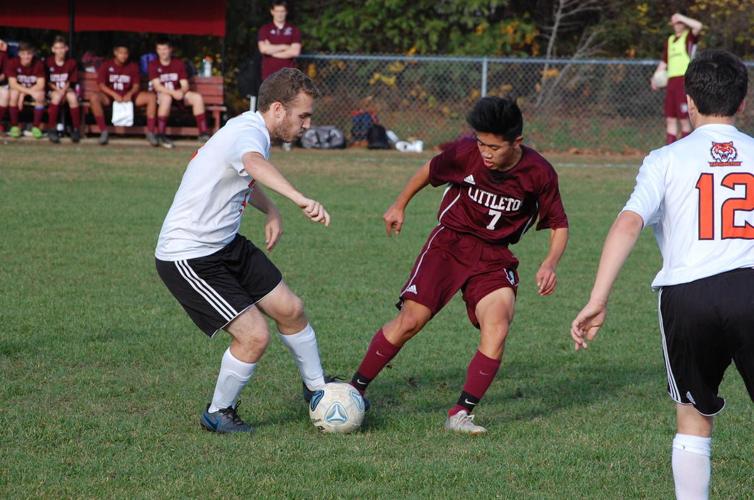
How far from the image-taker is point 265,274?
17.3 ft

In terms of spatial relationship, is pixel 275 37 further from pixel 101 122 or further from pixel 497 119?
pixel 497 119

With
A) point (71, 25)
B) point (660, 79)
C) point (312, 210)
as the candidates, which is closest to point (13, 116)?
point (71, 25)

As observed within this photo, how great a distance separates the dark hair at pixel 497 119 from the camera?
5.07 metres

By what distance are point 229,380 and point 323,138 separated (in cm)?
1394

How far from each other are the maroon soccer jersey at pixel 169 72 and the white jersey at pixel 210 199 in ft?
42.8

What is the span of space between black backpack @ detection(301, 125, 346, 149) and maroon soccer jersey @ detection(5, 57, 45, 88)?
4427 millimetres

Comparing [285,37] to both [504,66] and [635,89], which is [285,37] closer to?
[504,66]

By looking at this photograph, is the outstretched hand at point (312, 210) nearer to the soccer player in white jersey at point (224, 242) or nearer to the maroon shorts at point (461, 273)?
the soccer player in white jersey at point (224, 242)

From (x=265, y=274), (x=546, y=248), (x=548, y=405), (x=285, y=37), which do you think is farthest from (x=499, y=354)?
(x=285, y=37)

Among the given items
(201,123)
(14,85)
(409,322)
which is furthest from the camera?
(201,123)

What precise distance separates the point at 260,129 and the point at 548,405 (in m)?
2.16

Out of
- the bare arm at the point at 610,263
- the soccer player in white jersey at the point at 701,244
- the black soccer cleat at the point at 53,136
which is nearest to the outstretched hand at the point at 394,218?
the soccer player in white jersey at the point at 701,244

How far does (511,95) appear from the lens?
1975cm

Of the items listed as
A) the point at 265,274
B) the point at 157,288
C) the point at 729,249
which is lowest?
the point at 157,288
